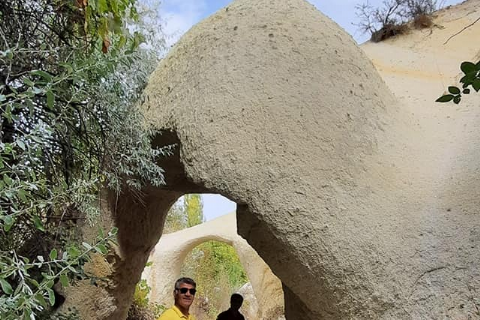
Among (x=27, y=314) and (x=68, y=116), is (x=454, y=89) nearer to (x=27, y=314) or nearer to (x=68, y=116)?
(x=27, y=314)

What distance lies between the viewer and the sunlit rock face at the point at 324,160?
129 inches

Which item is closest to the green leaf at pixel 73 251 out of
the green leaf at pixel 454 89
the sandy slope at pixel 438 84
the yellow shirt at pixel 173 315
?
the green leaf at pixel 454 89

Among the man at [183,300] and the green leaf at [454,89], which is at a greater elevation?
the green leaf at [454,89]

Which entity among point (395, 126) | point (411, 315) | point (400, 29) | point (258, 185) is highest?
point (400, 29)

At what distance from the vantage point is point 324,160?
11.5ft

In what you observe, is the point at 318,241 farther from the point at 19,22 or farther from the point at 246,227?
the point at 19,22

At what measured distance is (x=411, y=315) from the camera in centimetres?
321

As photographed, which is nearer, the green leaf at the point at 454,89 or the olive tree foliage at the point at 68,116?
the green leaf at the point at 454,89

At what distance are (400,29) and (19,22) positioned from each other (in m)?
4.10

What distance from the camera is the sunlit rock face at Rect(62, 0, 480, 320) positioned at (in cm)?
329

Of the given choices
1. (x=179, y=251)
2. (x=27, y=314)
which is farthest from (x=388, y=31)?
(x=179, y=251)

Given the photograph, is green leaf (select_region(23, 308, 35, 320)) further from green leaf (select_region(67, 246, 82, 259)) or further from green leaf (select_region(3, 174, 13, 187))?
green leaf (select_region(3, 174, 13, 187))

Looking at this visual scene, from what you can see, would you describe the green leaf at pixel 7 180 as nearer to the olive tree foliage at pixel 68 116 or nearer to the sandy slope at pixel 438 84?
the olive tree foliage at pixel 68 116

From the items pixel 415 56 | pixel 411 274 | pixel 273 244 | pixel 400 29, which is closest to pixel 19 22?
pixel 273 244
